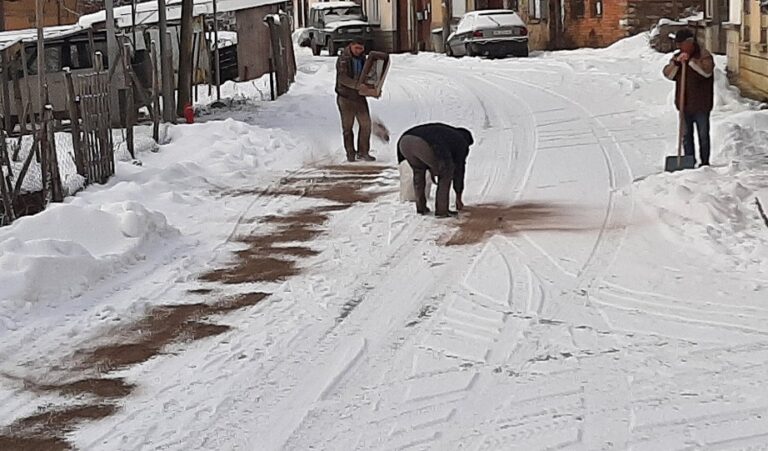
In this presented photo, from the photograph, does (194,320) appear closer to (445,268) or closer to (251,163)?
(445,268)

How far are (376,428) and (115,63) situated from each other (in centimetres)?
1125

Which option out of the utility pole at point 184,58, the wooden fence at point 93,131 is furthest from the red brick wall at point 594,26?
the wooden fence at point 93,131

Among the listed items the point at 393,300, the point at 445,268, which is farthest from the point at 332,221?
A: the point at 393,300

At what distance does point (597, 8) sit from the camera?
33406 mm

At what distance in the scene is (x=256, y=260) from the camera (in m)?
9.45

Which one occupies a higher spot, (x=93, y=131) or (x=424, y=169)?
(x=93, y=131)

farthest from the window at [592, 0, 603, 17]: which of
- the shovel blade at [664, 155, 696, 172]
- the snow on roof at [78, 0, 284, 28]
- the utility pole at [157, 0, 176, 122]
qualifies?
the shovel blade at [664, 155, 696, 172]

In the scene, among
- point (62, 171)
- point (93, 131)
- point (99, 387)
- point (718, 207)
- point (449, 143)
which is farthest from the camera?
point (62, 171)

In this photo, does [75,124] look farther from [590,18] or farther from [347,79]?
[590,18]

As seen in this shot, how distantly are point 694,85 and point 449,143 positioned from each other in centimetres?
335

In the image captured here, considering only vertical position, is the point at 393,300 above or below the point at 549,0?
below

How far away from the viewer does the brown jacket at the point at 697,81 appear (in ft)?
40.8

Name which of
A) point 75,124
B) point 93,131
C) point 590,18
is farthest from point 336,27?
point 75,124

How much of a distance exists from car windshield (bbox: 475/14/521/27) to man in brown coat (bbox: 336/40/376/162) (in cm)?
1753
